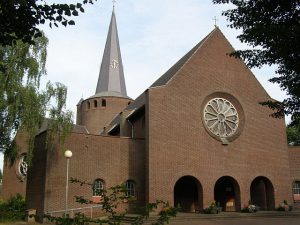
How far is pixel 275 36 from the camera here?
7570 mm

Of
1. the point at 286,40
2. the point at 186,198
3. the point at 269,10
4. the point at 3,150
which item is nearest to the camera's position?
the point at 286,40

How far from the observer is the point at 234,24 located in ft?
29.2

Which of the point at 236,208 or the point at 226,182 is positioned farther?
the point at 226,182

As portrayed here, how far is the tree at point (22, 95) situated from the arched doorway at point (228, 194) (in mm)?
12985

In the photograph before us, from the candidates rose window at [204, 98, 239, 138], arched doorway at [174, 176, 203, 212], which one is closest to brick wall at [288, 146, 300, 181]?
rose window at [204, 98, 239, 138]

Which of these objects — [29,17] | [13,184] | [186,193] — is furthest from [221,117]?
[29,17]

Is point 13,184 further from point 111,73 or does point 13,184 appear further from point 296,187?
point 296,187

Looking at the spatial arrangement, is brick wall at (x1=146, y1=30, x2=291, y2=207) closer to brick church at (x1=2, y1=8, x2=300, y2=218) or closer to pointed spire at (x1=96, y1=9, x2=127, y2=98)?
brick church at (x1=2, y1=8, x2=300, y2=218)

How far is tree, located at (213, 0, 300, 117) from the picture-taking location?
297 inches

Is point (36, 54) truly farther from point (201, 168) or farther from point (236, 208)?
point (236, 208)

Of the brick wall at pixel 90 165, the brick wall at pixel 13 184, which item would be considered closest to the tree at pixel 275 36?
the brick wall at pixel 90 165

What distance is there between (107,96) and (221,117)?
1837 cm

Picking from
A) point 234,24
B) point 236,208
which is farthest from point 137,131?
point 234,24

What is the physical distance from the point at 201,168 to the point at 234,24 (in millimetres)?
17433
